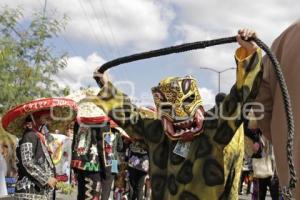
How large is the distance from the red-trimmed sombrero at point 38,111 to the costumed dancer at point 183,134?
2379mm

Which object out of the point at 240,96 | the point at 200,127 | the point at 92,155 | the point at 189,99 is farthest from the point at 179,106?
the point at 92,155

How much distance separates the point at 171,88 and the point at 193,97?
0.14 m

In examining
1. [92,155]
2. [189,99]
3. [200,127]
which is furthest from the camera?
[92,155]

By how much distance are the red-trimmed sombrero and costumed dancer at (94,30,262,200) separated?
2379mm

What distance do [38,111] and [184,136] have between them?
2.93 m

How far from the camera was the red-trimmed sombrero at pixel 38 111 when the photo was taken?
598cm

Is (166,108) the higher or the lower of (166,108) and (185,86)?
the lower

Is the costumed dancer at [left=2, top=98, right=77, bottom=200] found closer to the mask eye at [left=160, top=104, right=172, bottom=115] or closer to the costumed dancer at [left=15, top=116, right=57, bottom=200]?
the costumed dancer at [left=15, top=116, right=57, bottom=200]

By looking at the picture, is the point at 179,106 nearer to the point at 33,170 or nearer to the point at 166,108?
the point at 166,108

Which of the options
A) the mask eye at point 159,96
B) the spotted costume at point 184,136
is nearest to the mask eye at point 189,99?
the spotted costume at point 184,136

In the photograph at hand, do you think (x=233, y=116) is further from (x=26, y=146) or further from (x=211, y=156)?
(x=26, y=146)

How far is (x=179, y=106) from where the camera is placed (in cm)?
348

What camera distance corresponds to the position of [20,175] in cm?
593

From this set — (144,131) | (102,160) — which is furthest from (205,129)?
(102,160)
